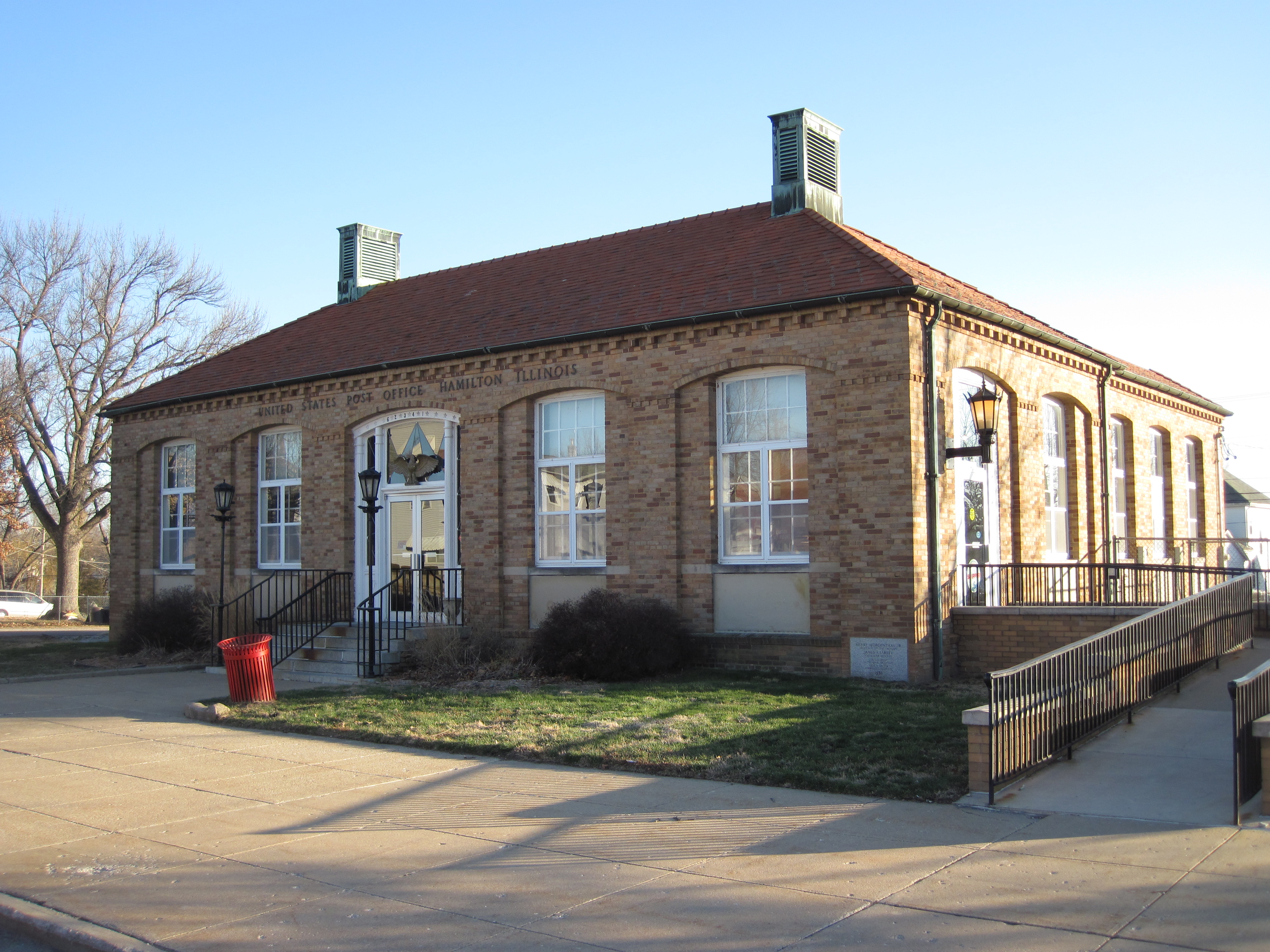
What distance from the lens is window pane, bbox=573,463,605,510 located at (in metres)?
17.2

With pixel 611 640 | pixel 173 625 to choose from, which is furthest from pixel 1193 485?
pixel 173 625

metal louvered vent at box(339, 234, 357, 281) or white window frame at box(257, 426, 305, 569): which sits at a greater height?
metal louvered vent at box(339, 234, 357, 281)

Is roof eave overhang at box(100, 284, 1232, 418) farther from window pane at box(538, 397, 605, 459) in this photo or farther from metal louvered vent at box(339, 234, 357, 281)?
metal louvered vent at box(339, 234, 357, 281)

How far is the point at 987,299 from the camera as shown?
18.2m

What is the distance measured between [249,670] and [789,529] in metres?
7.34

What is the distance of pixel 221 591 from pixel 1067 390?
15.5m

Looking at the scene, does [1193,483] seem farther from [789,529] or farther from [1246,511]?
[1246,511]

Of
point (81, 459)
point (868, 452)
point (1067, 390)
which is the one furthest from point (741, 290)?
point (81, 459)

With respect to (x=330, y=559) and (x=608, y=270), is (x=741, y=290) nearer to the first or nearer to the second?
(x=608, y=270)

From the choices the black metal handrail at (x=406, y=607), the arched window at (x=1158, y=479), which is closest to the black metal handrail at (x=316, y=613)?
the black metal handrail at (x=406, y=607)

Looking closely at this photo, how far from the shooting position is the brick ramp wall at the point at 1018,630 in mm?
13836

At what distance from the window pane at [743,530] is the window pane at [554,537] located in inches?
112

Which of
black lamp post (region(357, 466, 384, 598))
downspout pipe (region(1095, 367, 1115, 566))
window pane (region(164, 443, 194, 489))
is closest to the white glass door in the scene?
black lamp post (region(357, 466, 384, 598))

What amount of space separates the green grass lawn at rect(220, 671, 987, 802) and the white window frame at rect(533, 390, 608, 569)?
3.21 metres
